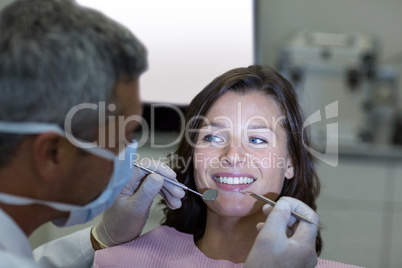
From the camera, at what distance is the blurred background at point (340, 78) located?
2.21m

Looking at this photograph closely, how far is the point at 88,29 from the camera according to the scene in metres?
0.67

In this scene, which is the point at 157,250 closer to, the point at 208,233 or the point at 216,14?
the point at 208,233

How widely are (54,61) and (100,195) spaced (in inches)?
10.2

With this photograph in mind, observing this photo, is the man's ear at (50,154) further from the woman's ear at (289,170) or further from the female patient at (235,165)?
the woman's ear at (289,170)

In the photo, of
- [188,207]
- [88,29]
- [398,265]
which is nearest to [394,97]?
[398,265]

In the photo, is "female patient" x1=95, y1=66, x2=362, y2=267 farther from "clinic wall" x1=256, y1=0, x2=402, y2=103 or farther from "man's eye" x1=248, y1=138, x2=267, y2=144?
"clinic wall" x1=256, y1=0, x2=402, y2=103

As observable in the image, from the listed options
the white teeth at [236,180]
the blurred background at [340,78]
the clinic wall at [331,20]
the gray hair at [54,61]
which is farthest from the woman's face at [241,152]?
the clinic wall at [331,20]

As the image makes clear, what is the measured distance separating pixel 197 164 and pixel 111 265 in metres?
0.33

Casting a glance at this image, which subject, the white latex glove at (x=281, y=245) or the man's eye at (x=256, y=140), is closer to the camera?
the white latex glove at (x=281, y=245)

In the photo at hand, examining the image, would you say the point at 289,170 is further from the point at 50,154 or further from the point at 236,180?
the point at 50,154

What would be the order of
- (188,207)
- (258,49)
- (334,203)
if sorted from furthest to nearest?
(258,49)
(334,203)
(188,207)

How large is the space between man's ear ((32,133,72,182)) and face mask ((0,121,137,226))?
0.01 metres

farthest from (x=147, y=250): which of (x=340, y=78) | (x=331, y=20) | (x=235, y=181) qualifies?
(x=331, y=20)

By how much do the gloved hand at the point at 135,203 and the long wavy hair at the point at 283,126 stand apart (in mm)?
133
